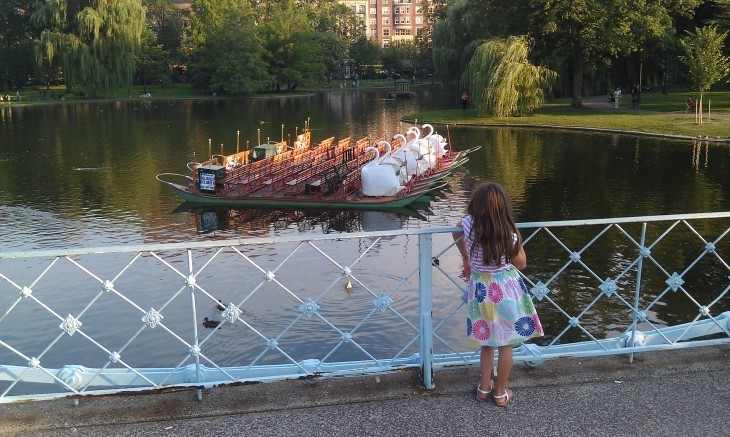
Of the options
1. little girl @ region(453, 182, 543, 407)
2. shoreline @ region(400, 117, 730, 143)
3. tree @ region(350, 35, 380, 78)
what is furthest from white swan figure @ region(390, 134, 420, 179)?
tree @ region(350, 35, 380, 78)

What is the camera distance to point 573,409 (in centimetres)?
529

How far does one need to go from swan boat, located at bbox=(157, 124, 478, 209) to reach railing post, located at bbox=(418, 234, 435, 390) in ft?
51.7

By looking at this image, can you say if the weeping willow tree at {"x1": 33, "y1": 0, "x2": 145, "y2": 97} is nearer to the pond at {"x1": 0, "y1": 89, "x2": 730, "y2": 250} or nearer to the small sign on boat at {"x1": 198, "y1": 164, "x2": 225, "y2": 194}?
the pond at {"x1": 0, "y1": 89, "x2": 730, "y2": 250}

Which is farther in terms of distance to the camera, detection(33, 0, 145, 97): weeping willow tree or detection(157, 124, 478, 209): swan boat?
detection(33, 0, 145, 97): weeping willow tree

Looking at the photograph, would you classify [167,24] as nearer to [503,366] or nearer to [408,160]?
[408,160]

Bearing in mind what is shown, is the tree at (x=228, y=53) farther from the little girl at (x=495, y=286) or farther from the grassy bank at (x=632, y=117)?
the little girl at (x=495, y=286)

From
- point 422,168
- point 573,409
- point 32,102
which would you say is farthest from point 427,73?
point 573,409

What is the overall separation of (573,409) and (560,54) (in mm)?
48691

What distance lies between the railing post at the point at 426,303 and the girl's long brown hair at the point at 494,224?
53 centimetres

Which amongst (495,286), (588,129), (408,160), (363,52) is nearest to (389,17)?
(363,52)

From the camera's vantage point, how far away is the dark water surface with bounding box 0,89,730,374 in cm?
1557

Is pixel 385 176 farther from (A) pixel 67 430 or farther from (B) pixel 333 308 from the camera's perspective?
(A) pixel 67 430

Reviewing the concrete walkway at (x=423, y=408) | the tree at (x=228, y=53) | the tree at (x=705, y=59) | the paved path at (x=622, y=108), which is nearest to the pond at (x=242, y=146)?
the tree at (x=705, y=59)

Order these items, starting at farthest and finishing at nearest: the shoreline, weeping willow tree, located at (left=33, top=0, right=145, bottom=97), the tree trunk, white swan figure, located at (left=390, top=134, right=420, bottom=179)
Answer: weeping willow tree, located at (left=33, top=0, right=145, bottom=97) < the tree trunk < the shoreline < white swan figure, located at (left=390, top=134, right=420, bottom=179)
